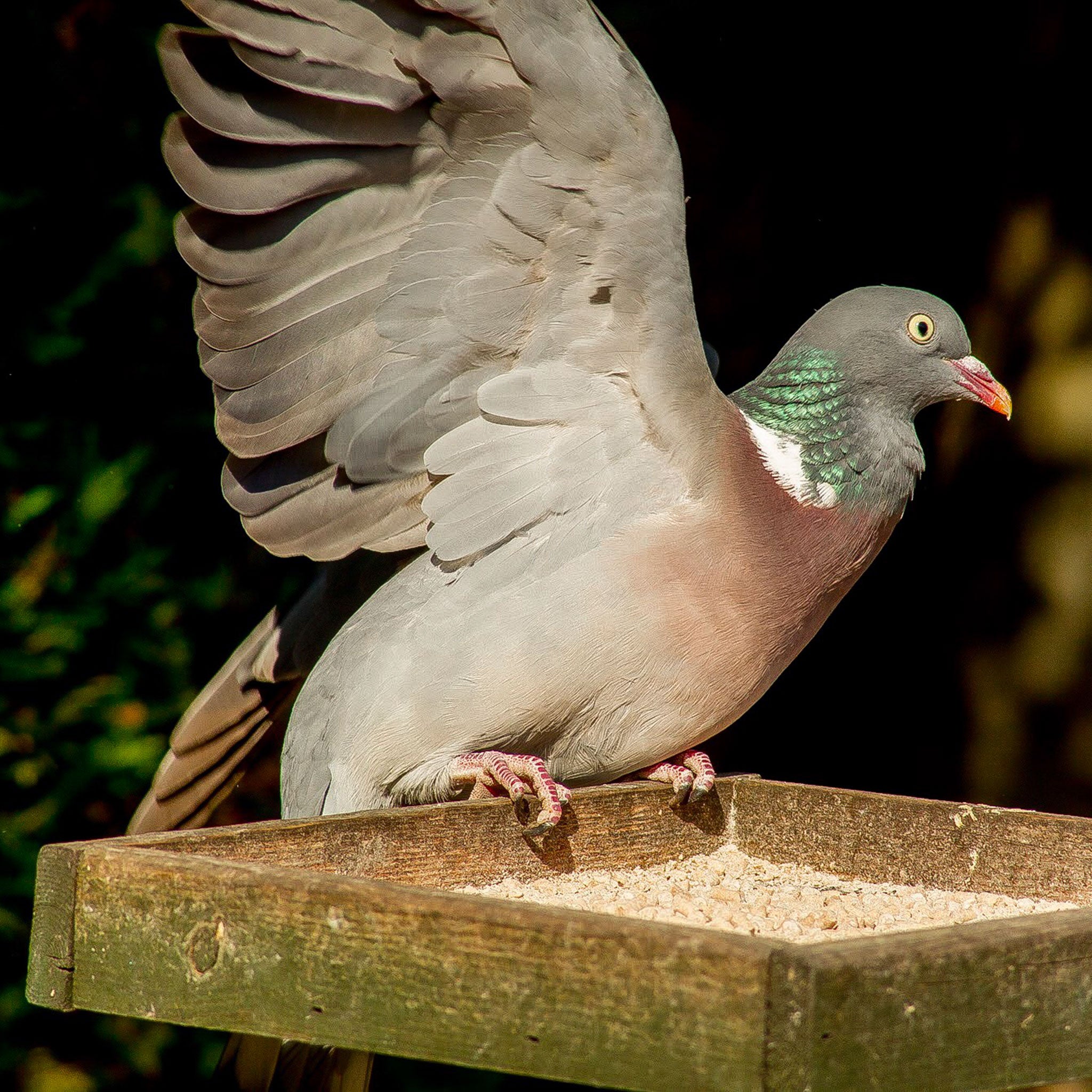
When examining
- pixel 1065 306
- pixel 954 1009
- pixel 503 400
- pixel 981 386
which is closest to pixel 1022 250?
pixel 1065 306

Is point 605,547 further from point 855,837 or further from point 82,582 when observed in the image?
point 82,582

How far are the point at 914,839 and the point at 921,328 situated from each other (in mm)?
895

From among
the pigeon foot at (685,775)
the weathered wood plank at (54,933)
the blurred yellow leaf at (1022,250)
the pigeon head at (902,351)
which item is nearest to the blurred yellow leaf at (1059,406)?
the blurred yellow leaf at (1022,250)

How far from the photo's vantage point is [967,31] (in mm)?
3660

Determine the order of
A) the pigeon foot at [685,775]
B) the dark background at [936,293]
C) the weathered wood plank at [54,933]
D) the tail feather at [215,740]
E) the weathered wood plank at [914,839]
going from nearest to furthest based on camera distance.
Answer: the weathered wood plank at [54,933] → the weathered wood plank at [914,839] → the pigeon foot at [685,775] → the tail feather at [215,740] → the dark background at [936,293]

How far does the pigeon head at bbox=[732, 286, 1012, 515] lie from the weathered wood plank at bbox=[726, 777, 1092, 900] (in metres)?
0.52

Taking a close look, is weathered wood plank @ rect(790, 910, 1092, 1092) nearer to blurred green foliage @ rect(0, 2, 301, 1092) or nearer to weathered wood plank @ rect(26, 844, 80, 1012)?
weathered wood plank @ rect(26, 844, 80, 1012)

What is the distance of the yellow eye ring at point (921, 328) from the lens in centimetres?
248

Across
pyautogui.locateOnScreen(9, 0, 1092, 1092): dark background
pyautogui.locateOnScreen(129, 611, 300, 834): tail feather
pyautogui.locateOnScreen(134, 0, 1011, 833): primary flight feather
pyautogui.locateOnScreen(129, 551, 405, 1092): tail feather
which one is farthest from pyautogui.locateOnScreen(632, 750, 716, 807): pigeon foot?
pyautogui.locateOnScreen(9, 0, 1092, 1092): dark background

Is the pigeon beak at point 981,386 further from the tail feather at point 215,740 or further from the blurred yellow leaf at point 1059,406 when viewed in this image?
the tail feather at point 215,740

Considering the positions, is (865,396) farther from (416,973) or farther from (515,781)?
(416,973)

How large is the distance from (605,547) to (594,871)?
51 centimetres

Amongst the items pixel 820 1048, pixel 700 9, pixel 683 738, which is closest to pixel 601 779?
pixel 683 738

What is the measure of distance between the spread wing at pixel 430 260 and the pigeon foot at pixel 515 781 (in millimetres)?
344
